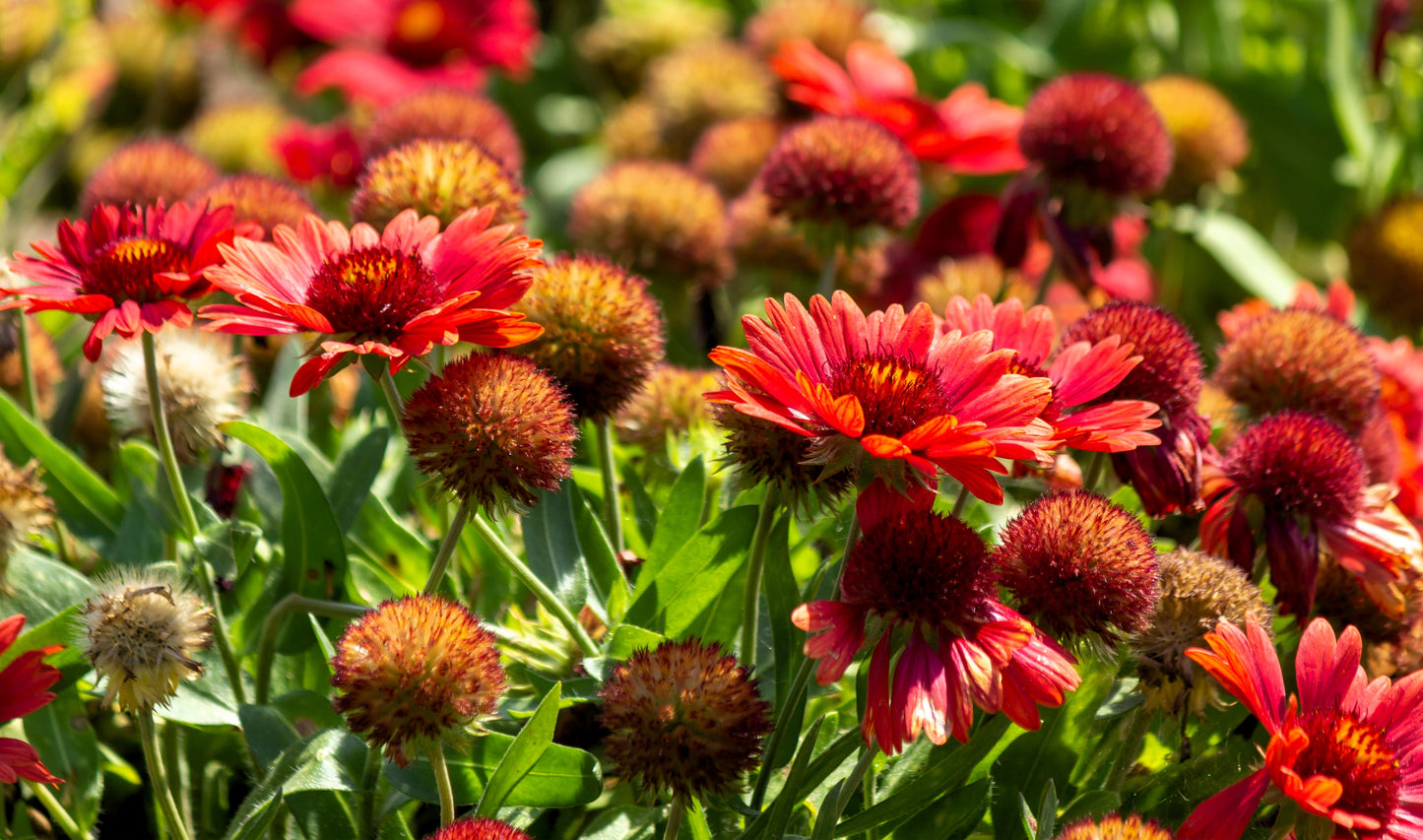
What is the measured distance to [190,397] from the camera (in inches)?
54.9

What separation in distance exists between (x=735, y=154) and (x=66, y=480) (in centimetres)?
124

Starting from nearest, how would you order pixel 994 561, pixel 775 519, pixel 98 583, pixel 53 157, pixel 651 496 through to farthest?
pixel 994 561 → pixel 98 583 → pixel 775 519 → pixel 651 496 → pixel 53 157

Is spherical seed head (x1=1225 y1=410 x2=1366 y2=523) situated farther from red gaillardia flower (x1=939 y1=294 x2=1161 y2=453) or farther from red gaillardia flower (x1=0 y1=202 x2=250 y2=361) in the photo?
red gaillardia flower (x1=0 y1=202 x2=250 y2=361)

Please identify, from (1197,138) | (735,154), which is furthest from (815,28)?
(1197,138)

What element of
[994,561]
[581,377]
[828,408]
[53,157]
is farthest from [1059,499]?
[53,157]

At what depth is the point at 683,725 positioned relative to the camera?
102 cm

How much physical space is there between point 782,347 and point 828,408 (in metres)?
0.11

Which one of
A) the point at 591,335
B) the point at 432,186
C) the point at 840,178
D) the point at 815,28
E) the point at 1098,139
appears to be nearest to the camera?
the point at 591,335

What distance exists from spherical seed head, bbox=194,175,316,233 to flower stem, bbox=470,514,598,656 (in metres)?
0.54

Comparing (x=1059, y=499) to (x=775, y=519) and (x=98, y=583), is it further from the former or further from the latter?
(x=98, y=583)

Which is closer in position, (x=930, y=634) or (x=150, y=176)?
(x=930, y=634)

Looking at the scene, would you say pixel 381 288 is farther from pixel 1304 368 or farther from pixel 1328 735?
pixel 1304 368

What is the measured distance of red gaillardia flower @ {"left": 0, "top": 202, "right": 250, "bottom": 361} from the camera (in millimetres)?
1179

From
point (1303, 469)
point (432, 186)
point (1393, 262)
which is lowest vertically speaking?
point (1393, 262)
